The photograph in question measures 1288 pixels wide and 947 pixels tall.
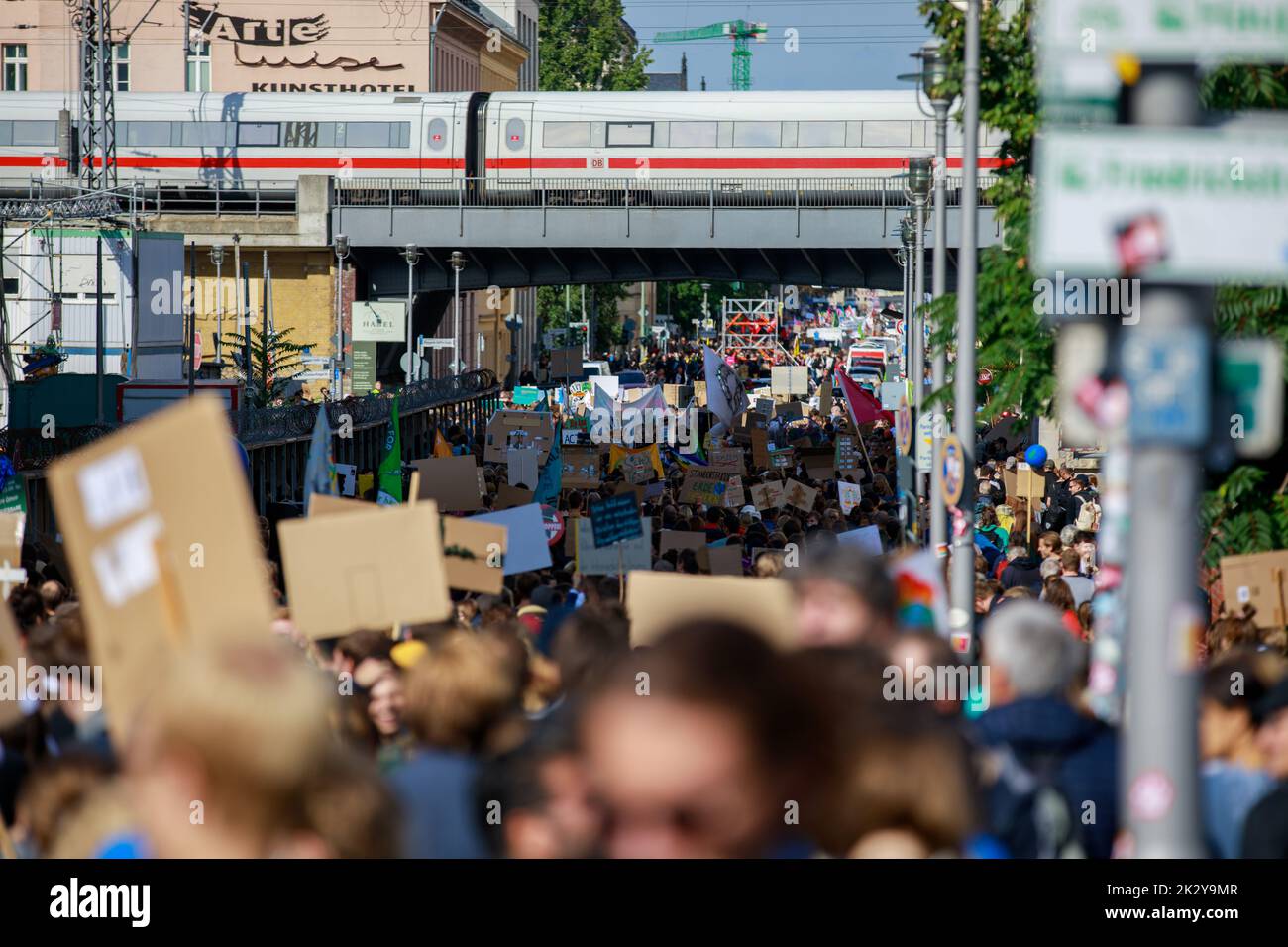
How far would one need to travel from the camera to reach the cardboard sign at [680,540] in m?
16.6

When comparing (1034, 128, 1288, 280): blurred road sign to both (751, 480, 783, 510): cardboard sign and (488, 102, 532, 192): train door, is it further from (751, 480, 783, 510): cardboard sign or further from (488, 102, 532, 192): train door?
(488, 102, 532, 192): train door

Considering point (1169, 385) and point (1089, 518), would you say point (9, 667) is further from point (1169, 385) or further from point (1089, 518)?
point (1089, 518)

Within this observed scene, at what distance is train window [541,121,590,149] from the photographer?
162 feet

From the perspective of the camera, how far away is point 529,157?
5022cm

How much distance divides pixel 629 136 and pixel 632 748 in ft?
152

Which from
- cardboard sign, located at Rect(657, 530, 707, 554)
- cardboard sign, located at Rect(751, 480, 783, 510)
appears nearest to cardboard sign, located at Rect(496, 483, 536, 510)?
cardboard sign, located at Rect(751, 480, 783, 510)

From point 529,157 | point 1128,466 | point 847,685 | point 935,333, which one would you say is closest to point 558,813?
point 847,685

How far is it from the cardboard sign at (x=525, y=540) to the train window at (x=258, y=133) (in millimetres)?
41546

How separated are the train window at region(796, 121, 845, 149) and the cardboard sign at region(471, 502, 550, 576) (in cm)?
3624

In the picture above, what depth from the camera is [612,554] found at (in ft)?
45.2

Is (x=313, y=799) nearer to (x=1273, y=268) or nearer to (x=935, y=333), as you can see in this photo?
(x=1273, y=268)

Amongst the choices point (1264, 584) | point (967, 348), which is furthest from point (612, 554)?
point (1264, 584)

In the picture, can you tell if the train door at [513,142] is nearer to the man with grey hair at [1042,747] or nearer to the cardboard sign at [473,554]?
the cardboard sign at [473,554]

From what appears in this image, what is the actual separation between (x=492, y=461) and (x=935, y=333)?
1401 cm
